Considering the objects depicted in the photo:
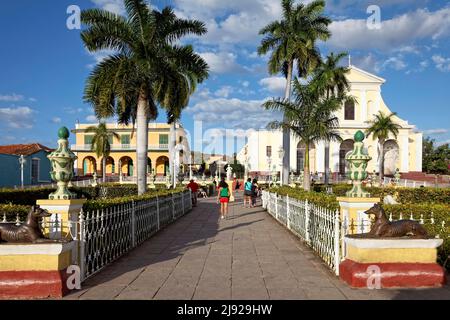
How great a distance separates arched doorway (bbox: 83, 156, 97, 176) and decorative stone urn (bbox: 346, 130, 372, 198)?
51187 mm

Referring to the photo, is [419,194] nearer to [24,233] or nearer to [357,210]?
[357,210]

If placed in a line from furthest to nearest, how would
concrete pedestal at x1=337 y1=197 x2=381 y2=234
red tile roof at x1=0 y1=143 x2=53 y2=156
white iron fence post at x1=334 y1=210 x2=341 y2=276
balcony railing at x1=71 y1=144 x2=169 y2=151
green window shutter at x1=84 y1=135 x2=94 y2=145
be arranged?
1. green window shutter at x1=84 y1=135 x2=94 y2=145
2. balcony railing at x1=71 y1=144 x2=169 y2=151
3. red tile roof at x1=0 y1=143 x2=53 y2=156
4. concrete pedestal at x1=337 y1=197 x2=381 y2=234
5. white iron fence post at x1=334 y1=210 x2=341 y2=276

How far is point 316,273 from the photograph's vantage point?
6.44 meters

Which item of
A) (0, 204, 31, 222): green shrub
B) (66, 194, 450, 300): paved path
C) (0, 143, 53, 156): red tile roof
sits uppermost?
(0, 143, 53, 156): red tile roof

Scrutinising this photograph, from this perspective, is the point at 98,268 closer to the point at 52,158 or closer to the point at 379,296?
the point at 52,158

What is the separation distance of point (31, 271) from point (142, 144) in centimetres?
1042

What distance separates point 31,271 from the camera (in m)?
5.11

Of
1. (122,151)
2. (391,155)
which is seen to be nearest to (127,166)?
(122,151)

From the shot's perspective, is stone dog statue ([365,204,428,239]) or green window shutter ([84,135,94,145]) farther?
green window shutter ([84,135,94,145])

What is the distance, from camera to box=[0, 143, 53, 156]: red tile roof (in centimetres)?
3900

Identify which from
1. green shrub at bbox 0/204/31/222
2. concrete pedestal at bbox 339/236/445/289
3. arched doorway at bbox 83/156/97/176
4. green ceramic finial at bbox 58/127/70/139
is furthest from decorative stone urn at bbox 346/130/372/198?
arched doorway at bbox 83/156/97/176

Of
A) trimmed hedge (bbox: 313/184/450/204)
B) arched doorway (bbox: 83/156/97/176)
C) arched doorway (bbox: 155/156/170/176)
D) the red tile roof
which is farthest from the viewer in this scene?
arched doorway (bbox: 83/156/97/176)

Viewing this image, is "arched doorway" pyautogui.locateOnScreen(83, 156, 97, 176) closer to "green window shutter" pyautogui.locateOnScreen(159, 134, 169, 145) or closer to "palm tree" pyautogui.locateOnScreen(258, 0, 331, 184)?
"green window shutter" pyautogui.locateOnScreen(159, 134, 169, 145)

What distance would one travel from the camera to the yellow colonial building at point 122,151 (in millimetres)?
53094
